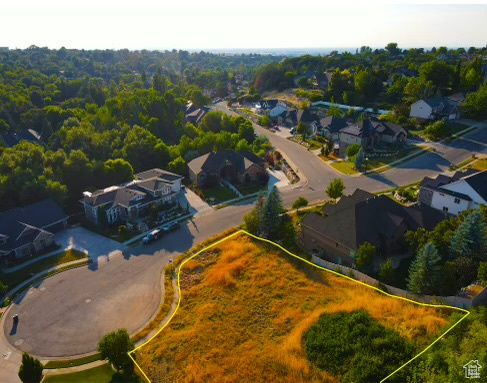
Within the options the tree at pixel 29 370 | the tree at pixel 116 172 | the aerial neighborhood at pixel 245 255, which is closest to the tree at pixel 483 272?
the aerial neighborhood at pixel 245 255

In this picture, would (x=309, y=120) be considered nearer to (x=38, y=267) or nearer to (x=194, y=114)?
(x=194, y=114)

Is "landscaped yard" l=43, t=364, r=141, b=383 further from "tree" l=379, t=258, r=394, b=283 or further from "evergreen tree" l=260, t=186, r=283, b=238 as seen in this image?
"tree" l=379, t=258, r=394, b=283

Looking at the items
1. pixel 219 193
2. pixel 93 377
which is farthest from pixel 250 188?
pixel 93 377

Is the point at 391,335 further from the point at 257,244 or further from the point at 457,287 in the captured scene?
the point at 257,244

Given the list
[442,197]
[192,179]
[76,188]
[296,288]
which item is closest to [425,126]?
[442,197]

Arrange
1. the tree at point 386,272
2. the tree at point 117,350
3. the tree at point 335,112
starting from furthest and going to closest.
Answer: the tree at point 335,112, the tree at point 386,272, the tree at point 117,350

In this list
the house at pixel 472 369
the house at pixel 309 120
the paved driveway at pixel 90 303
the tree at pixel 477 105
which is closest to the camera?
the house at pixel 472 369

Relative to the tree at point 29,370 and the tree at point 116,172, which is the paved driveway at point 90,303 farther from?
the tree at point 116,172
